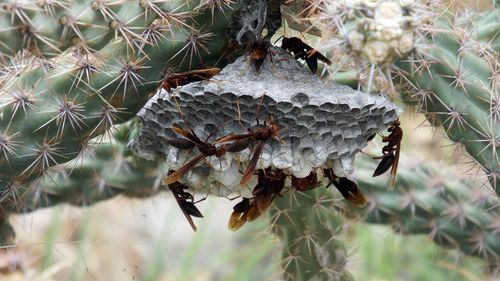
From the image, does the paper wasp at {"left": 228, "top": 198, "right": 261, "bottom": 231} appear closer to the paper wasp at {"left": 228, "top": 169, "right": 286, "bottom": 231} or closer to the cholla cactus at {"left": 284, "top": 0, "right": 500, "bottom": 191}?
the paper wasp at {"left": 228, "top": 169, "right": 286, "bottom": 231}

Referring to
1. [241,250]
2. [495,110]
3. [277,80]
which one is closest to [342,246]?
[495,110]

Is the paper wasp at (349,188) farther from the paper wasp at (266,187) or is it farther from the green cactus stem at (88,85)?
the green cactus stem at (88,85)

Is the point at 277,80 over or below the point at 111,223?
over

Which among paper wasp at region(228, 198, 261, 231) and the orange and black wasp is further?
paper wasp at region(228, 198, 261, 231)

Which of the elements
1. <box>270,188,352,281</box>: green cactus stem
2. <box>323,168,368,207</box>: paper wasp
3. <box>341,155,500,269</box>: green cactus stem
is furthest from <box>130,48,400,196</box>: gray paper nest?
<box>341,155,500,269</box>: green cactus stem

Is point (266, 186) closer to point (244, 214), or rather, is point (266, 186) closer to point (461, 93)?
point (244, 214)

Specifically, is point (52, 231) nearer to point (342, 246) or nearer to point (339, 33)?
point (342, 246)

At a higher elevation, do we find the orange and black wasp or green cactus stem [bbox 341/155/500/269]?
the orange and black wasp
